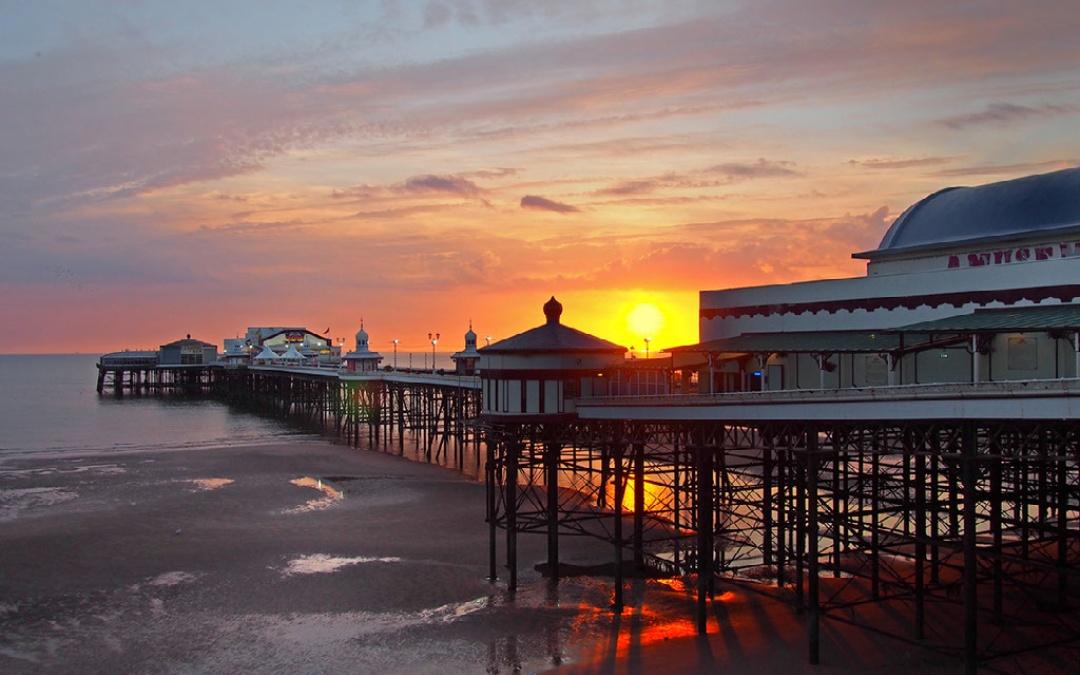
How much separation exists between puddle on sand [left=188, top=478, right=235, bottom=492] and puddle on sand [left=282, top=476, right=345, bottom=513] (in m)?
3.43

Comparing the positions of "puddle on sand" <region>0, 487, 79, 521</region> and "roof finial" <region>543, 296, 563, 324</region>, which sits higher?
"roof finial" <region>543, 296, 563, 324</region>

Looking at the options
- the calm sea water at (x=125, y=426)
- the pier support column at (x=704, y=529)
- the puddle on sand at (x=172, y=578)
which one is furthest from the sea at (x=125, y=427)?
the pier support column at (x=704, y=529)

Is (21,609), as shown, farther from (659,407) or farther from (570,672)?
(659,407)

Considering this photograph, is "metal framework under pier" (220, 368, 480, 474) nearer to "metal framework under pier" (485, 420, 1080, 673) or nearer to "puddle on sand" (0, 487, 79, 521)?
"metal framework under pier" (485, 420, 1080, 673)

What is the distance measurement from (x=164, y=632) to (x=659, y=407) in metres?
13.7

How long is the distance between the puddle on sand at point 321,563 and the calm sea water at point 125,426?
42.5 m

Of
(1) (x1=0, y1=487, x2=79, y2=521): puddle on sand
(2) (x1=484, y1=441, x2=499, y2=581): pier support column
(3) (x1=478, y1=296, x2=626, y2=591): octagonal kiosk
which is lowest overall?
(1) (x1=0, y1=487, x2=79, y2=521): puddle on sand

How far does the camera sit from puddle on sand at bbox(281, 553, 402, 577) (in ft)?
100

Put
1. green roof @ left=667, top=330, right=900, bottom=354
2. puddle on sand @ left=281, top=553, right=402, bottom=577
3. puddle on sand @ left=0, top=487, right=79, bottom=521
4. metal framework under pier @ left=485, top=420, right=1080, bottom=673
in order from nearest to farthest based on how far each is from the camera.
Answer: metal framework under pier @ left=485, top=420, right=1080, bottom=673 < green roof @ left=667, top=330, right=900, bottom=354 < puddle on sand @ left=281, top=553, right=402, bottom=577 < puddle on sand @ left=0, top=487, right=79, bottom=521

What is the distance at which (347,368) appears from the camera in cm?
7962

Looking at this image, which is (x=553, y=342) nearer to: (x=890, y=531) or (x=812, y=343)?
(x=812, y=343)

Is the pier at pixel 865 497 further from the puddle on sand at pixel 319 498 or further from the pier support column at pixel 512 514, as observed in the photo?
the puddle on sand at pixel 319 498

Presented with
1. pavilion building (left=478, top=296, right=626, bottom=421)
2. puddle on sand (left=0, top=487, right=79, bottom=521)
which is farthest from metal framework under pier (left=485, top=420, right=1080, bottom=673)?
puddle on sand (left=0, top=487, right=79, bottom=521)

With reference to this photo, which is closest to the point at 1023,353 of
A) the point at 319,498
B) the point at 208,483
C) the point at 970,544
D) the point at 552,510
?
the point at 970,544
